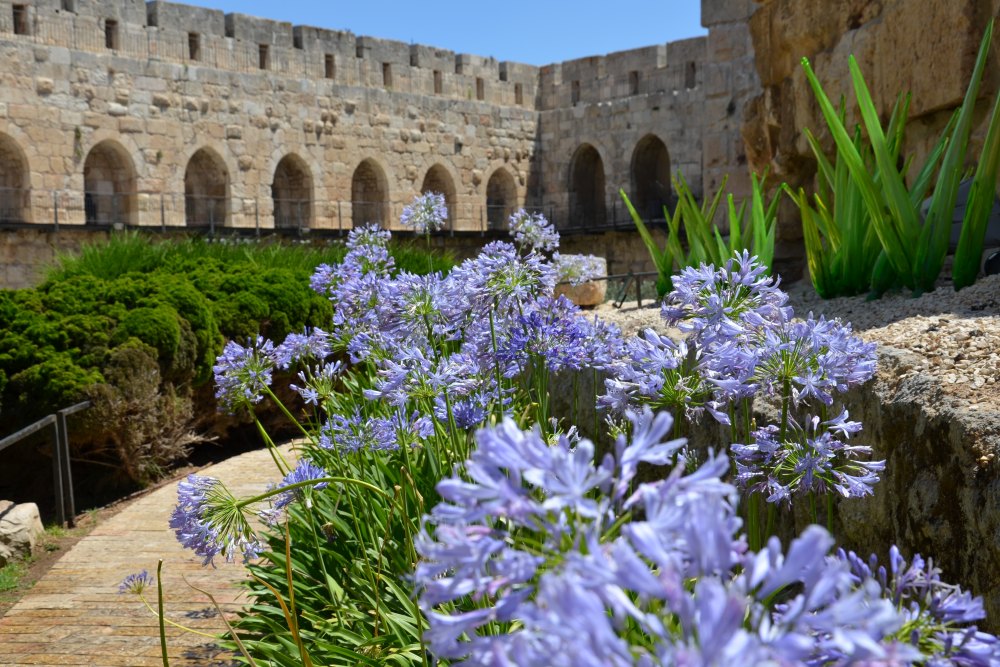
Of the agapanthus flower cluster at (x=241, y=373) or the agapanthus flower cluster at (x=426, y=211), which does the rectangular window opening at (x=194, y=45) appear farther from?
the agapanthus flower cluster at (x=241, y=373)

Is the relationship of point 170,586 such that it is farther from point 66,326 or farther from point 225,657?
point 66,326

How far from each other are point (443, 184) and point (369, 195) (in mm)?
1904

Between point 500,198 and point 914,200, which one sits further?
point 500,198

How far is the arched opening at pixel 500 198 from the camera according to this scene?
86.9ft

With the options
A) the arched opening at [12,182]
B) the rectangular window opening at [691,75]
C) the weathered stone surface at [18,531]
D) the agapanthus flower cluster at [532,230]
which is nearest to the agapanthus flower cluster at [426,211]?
the agapanthus flower cluster at [532,230]

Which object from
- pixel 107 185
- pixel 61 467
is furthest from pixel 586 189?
pixel 61 467

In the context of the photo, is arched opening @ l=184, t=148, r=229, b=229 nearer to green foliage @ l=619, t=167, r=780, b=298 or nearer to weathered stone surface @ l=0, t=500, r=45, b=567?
green foliage @ l=619, t=167, r=780, b=298

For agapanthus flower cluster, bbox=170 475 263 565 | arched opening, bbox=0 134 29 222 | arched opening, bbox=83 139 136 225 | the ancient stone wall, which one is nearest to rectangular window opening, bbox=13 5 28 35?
arched opening, bbox=0 134 29 222

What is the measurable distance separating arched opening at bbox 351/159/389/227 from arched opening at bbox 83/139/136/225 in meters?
5.00

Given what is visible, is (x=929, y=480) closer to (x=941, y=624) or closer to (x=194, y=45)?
(x=941, y=624)

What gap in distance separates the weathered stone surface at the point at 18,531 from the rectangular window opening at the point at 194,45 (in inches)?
677

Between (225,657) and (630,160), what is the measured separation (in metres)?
22.8

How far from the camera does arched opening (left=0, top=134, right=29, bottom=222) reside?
19047 mm

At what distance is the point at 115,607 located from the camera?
4.25 metres
